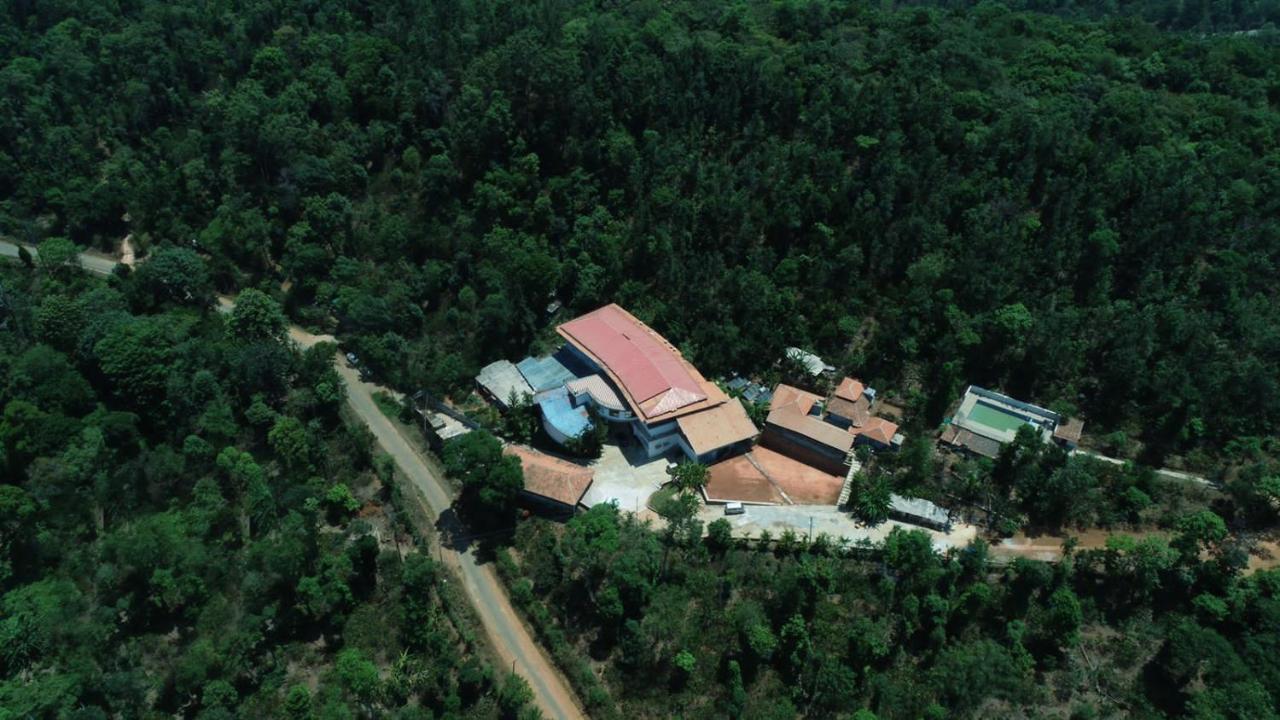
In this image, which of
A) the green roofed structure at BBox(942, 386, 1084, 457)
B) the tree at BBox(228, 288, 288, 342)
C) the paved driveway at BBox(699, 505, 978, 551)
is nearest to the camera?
the paved driveway at BBox(699, 505, 978, 551)

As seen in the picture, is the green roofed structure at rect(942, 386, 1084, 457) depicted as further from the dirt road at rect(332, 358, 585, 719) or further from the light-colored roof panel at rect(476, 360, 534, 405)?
the dirt road at rect(332, 358, 585, 719)

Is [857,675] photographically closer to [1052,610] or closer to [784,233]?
[1052,610]

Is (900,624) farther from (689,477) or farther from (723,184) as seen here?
(723,184)

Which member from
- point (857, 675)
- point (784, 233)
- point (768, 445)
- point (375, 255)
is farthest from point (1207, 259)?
point (375, 255)

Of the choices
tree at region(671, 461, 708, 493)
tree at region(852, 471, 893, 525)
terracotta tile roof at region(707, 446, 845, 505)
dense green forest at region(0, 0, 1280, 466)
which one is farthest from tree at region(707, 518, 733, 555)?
dense green forest at region(0, 0, 1280, 466)

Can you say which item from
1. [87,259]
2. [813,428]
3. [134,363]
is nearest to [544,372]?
[813,428]
